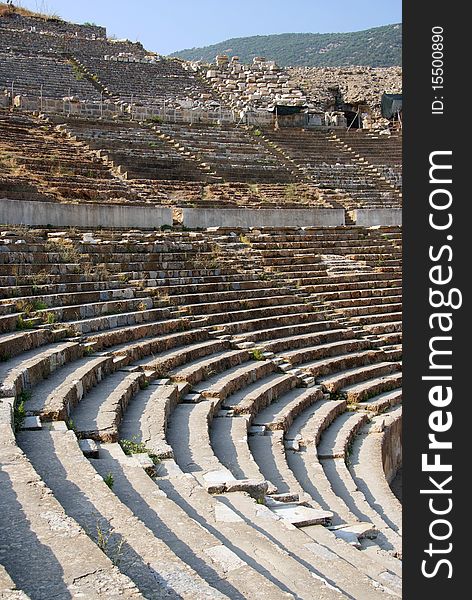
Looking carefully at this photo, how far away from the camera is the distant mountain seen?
285 ft

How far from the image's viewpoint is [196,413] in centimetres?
823

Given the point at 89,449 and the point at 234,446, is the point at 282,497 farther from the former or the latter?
the point at 234,446

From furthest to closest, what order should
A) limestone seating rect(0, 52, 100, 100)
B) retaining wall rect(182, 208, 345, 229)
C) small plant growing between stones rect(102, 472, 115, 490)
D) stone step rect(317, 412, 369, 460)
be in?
limestone seating rect(0, 52, 100, 100) → retaining wall rect(182, 208, 345, 229) → stone step rect(317, 412, 369, 460) → small plant growing between stones rect(102, 472, 115, 490)

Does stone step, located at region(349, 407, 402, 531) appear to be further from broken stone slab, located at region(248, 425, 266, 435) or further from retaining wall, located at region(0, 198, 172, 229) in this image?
retaining wall, located at region(0, 198, 172, 229)

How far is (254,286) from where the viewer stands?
14.2 m

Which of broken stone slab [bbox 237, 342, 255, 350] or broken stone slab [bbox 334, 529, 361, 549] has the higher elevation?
broken stone slab [bbox 237, 342, 255, 350]

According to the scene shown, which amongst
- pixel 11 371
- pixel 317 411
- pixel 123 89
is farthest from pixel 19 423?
pixel 123 89

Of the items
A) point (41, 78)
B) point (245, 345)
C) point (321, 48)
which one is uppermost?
point (321, 48)

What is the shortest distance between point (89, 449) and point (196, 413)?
2.43 m

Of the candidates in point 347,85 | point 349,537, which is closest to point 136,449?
point 349,537

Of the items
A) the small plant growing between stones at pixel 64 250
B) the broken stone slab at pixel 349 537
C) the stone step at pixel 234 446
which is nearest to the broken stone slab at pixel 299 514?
the broken stone slab at pixel 349 537

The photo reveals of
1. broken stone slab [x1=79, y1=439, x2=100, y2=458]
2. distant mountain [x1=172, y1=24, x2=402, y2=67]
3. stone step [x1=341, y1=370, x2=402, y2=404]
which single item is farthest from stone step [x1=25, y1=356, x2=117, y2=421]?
distant mountain [x1=172, y1=24, x2=402, y2=67]

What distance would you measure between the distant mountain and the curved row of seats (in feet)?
222

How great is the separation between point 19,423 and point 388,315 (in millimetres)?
9790
